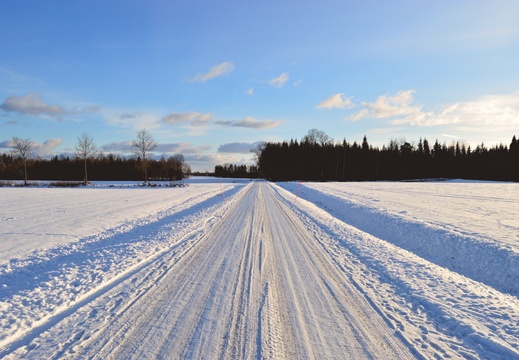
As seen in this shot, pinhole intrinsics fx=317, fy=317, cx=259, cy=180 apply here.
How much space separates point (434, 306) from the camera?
5613 mm

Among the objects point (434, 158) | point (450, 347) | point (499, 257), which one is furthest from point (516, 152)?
point (450, 347)

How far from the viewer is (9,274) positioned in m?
7.27

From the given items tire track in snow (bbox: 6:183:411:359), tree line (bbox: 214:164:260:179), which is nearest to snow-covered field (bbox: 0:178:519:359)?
Result: tire track in snow (bbox: 6:183:411:359)

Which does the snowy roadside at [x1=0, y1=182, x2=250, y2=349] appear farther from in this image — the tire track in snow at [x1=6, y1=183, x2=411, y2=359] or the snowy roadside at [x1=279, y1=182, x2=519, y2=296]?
the snowy roadside at [x1=279, y1=182, x2=519, y2=296]

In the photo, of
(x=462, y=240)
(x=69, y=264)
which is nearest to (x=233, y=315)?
(x=69, y=264)

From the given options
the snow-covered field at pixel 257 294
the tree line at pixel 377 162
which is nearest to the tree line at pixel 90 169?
the tree line at pixel 377 162

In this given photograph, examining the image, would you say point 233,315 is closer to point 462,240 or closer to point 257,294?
point 257,294

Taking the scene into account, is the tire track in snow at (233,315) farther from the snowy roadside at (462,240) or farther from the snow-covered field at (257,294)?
the snowy roadside at (462,240)

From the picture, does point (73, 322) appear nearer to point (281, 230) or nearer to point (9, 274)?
point (9, 274)

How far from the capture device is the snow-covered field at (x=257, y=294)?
4.16 m

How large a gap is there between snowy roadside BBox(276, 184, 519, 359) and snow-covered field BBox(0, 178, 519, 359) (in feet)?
0.09

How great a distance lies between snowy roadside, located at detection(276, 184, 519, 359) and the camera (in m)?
4.30

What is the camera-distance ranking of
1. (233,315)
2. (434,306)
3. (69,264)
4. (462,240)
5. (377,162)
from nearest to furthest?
(233,315) < (434,306) < (69,264) < (462,240) < (377,162)

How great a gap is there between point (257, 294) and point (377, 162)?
10195 centimetres
